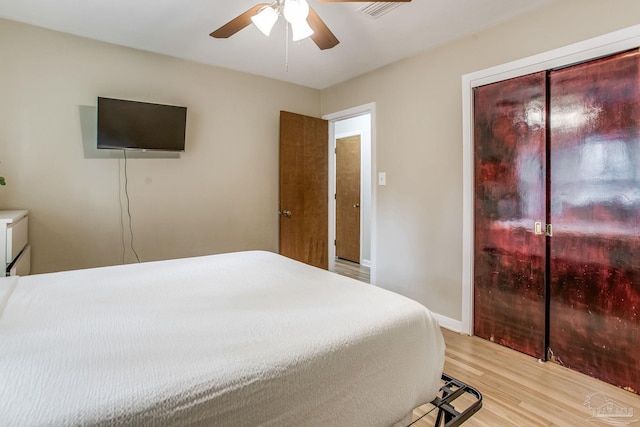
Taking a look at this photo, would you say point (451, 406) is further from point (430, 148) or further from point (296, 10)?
point (430, 148)

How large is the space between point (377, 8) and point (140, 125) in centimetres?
210

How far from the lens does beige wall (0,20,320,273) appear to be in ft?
8.05

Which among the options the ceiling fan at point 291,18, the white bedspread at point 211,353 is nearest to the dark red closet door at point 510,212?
the ceiling fan at point 291,18

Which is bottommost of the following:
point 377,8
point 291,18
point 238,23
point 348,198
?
point 348,198

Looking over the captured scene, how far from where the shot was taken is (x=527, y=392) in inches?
74.4

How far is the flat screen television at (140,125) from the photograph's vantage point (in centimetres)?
260

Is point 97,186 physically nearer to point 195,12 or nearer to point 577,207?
point 195,12

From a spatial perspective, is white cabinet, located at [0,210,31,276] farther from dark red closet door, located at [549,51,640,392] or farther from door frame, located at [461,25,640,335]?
dark red closet door, located at [549,51,640,392]

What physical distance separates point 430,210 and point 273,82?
7.33 ft

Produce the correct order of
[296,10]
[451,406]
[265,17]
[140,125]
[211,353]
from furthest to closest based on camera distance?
[140,125]
[265,17]
[296,10]
[451,406]
[211,353]

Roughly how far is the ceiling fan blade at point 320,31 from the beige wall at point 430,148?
1.23 metres

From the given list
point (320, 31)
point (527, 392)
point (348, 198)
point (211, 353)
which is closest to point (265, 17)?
point (320, 31)

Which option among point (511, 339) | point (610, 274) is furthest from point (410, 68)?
point (511, 339)

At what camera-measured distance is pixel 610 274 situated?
6.39 ft
